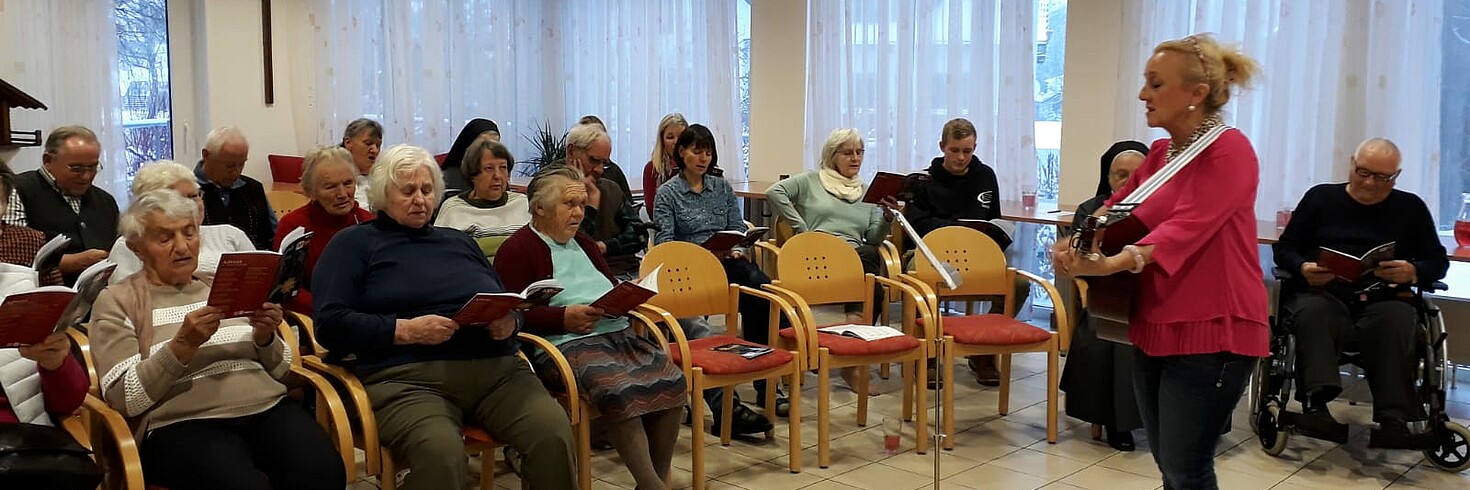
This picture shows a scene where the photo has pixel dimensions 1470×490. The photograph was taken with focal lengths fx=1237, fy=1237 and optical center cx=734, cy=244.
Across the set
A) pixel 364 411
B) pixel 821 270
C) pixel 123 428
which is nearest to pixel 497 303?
pixel 364 411

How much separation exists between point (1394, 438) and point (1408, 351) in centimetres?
29

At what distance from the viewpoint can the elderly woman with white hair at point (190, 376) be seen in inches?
104

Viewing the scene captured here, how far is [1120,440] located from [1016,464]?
1.41 feet

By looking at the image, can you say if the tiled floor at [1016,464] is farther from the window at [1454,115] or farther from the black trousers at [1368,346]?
the window at [1454,115]

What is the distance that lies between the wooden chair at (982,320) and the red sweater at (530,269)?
1224 mm

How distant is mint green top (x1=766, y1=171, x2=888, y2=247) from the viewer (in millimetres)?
5496

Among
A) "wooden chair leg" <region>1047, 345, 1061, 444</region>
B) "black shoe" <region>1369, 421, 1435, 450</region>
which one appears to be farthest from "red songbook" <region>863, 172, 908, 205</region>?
"black shoe" <region>1369, 421, 1435, 450</region>

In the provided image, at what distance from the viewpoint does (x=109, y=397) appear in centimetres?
269

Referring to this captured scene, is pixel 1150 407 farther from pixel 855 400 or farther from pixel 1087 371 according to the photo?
pixel 855 400

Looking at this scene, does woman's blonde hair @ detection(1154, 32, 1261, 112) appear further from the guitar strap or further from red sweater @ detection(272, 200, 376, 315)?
red sweater @ detection(272, 200, 376, 315)

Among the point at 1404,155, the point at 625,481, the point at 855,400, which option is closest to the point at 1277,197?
the point at 1404,155

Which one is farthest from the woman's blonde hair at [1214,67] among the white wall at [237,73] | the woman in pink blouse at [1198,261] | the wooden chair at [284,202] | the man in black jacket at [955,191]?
the white wall at [237,73]

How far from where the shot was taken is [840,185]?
18.3 feet

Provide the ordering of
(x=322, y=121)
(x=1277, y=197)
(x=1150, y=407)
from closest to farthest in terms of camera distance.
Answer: (x=1150, y=407), (x=1277, y=197), (x=322, y=121)
